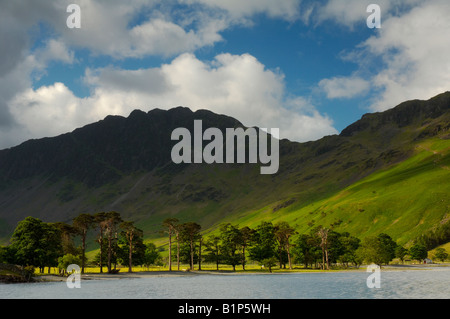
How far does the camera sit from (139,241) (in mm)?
153500

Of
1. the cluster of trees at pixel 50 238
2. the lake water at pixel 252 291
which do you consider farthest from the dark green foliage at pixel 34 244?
the lake water at pixel 252 291

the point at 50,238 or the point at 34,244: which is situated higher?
the point at 50,238

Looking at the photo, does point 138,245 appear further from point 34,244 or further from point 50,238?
point 34,244

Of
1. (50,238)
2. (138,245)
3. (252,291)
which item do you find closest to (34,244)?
(50,238)

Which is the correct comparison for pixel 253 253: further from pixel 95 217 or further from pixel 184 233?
pixel 95 217

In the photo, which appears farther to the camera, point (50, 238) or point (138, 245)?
point (138, 245)

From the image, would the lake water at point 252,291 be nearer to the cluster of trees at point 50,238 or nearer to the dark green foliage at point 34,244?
the cluster of trees at point 50,238

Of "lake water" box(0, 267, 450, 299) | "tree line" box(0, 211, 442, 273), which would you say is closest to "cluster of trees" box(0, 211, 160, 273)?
"tree line" box(0, 211, 442, 273)

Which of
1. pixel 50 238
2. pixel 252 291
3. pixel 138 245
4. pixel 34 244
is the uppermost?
pixel 50 238

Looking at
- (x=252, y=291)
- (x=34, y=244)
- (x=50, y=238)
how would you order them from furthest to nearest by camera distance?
(x=50, y=238) → (x=34, y=244) → (x=252, y=291)
